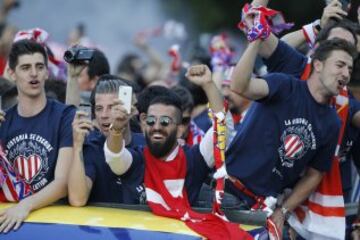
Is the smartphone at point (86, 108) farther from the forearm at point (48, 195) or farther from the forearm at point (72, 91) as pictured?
the forearm at point (72, 91)

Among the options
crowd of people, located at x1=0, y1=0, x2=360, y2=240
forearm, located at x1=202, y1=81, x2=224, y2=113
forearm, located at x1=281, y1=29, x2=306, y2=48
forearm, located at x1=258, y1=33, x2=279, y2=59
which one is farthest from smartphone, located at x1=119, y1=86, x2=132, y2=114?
forearm, located at x1=281, y1=29, x2=306, y2=48

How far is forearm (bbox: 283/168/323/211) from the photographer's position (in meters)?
7.24

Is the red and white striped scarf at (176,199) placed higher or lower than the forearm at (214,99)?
lower

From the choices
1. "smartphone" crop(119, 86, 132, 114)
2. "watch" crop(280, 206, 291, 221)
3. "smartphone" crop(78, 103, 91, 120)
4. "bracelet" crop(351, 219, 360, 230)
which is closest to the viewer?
"smartphone" crop(119, 86, 132, 114)

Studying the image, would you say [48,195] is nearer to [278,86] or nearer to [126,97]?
[126,97]

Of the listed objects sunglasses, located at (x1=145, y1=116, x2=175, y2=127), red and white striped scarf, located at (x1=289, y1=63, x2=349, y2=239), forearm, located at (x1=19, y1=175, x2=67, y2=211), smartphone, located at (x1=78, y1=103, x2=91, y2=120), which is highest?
smartphone, located at (x1=78, y1=103, x2=91, y2=120)

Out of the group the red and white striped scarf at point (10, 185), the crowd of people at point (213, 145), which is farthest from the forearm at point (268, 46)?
Answer: the red and white striped scarf at point (10, 185)

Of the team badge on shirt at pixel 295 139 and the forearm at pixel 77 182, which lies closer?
the forearm at pixel 77 182

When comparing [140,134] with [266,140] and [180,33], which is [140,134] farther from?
[180,33]

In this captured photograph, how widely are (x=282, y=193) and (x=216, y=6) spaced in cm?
1407

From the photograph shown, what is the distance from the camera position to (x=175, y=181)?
6.91 meters

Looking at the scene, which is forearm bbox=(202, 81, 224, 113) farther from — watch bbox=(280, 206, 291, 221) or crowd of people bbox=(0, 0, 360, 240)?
watch bbox=(280, 206, 291, 221)

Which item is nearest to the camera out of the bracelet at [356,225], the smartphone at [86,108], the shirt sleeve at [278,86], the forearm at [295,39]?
the smartphone at [86,108]

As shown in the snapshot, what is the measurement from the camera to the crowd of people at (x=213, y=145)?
680 centimetres
